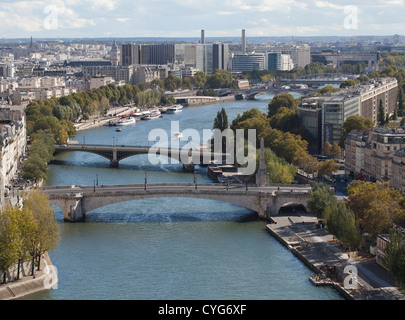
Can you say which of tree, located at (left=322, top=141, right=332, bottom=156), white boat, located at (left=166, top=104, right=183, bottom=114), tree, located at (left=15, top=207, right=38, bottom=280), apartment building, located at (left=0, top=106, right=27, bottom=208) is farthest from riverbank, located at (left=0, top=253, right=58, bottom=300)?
white boat, located at (left=166, top=104, right=183, bottom=114)

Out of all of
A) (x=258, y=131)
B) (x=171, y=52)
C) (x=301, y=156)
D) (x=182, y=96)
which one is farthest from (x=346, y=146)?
(x=171, y=52)

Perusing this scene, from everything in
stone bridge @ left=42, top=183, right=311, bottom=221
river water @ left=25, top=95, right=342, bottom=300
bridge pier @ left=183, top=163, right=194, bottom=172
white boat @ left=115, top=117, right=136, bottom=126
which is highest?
stone bridge @ left=42, top=183, right=311, bottom=221

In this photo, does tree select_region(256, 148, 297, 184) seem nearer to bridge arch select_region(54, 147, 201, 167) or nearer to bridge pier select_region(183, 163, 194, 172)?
bridge pier select_region(183, 163, 194, 172)

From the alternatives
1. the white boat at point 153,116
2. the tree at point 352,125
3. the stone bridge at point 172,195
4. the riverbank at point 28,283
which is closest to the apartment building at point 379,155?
the stone bridge at point 172,195

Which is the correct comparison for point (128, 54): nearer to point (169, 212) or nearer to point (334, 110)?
point (334, 110)

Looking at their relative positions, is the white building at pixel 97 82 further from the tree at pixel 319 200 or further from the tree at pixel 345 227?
the tree at pixel 345 227

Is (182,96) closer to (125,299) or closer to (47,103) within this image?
(47,103)

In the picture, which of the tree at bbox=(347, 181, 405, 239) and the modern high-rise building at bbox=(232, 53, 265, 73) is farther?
the modern high-rise building at bbox=(232, 53, 265, 73)

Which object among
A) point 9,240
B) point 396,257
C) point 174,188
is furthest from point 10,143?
point 396,257
